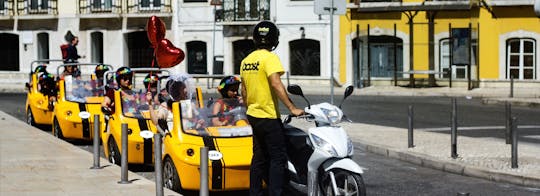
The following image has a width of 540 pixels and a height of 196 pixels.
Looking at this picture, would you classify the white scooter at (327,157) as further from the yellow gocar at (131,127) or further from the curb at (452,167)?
the yellow gocar at (131,127)

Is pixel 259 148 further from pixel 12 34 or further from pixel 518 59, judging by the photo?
pixel 12 34

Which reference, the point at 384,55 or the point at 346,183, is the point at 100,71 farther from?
the point at 384,55

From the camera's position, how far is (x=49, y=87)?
56.7ft

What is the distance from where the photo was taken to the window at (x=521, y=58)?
33062 mm

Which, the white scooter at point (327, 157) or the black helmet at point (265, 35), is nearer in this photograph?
the white scooter at point (327, 157)

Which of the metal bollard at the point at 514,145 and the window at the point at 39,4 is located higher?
the window at the point at 39,4

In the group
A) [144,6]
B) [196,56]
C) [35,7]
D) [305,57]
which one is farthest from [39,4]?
[305,57]

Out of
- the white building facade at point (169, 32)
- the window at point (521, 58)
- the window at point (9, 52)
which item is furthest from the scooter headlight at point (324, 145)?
the window at point (9, 52)

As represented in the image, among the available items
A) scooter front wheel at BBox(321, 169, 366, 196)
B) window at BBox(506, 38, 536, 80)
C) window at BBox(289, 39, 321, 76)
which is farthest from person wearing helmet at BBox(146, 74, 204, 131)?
window at BBox(289, 39, 321, 76)

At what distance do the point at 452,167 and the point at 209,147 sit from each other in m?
3.63

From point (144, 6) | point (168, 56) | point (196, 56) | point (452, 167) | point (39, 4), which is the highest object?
point (39, 4)

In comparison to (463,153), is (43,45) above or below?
above

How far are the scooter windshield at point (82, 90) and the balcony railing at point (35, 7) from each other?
94.9 ft

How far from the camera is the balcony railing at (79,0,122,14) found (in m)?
41.8
